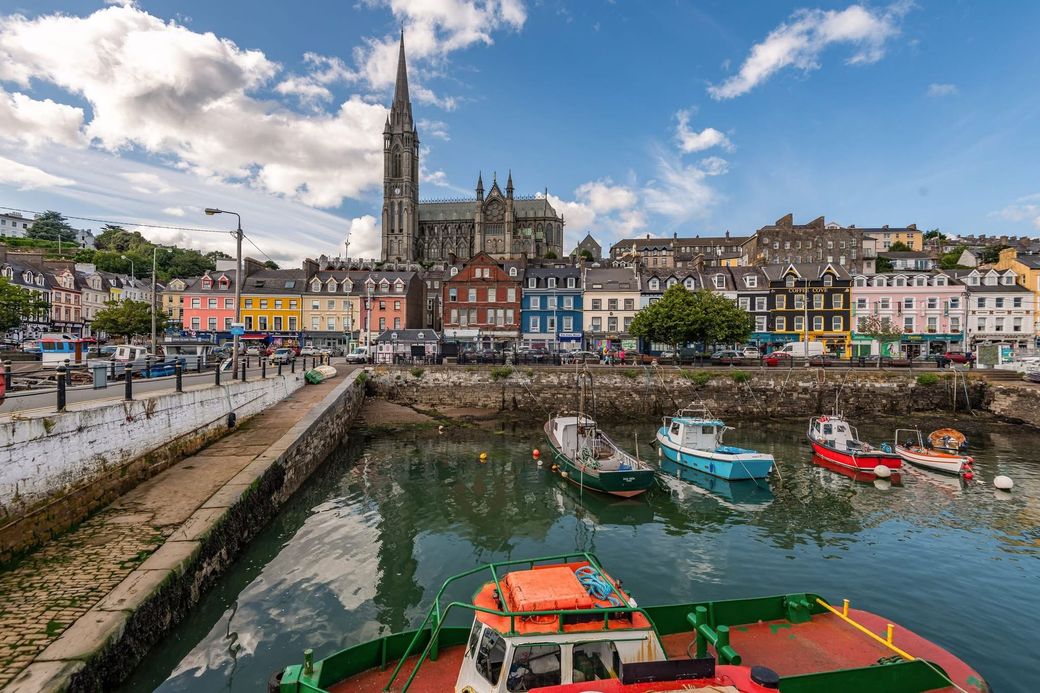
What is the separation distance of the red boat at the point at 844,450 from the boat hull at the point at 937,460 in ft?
4.98

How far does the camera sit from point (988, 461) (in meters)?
24.1

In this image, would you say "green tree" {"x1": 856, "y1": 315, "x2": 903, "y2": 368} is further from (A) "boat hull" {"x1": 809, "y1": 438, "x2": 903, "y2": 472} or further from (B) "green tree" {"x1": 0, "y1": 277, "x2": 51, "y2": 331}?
(B) "green tree" {"x1": 0, "y1": 277, "x2": 51, "y2": 331}

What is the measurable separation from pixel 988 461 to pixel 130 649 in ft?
109

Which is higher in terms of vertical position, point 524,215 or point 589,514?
point 524,215

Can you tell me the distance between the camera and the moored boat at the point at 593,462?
60.0 ft

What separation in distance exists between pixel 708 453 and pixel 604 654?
1663cm

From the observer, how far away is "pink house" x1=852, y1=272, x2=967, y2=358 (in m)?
56.9

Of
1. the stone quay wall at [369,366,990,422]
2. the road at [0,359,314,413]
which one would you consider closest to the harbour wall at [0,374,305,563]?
the road at [0,359,314,413]

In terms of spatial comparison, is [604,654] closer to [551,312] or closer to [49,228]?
[551,312]

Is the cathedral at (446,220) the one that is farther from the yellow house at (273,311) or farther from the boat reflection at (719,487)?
the boat reflection at (719,487)

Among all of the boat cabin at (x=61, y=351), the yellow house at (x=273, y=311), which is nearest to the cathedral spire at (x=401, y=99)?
the yellow house at (x=273, y=311)

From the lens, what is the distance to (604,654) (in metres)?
6.27

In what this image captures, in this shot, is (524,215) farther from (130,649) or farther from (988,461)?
(130,649)

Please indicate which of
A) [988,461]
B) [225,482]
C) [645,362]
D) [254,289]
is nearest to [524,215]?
[254,289]
